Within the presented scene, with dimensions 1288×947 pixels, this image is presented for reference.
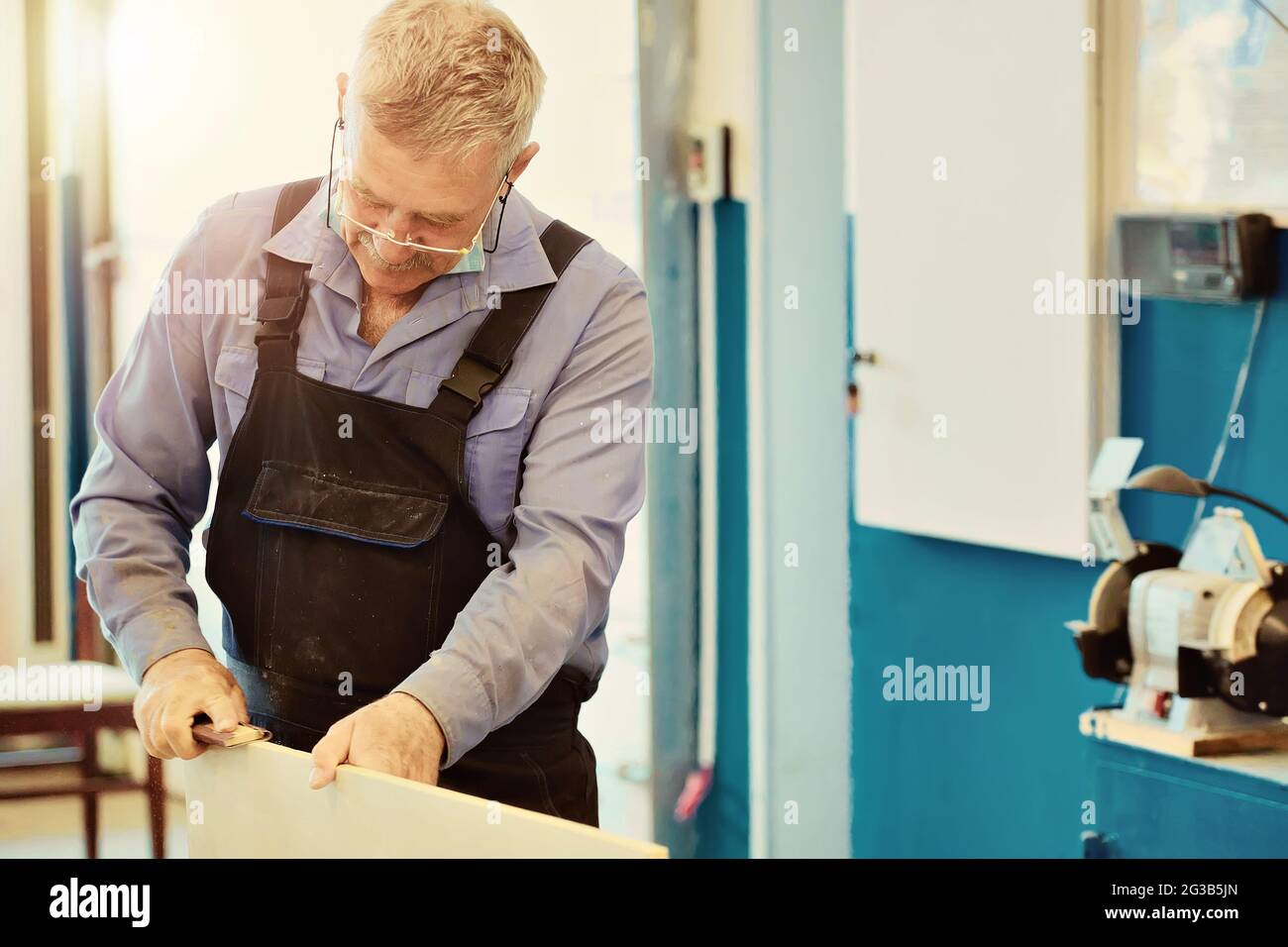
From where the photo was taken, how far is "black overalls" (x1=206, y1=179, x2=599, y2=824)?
65.3 inches

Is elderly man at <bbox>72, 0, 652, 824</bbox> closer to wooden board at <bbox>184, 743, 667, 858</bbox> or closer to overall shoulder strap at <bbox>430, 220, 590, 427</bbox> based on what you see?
overall shoulder strap at <bbox>430, 220, 590, 427</bbox>

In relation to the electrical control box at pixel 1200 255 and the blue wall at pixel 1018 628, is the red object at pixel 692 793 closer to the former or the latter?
the blue wall at pixel 1018 628

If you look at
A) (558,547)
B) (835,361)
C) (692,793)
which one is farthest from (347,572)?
(692,793)

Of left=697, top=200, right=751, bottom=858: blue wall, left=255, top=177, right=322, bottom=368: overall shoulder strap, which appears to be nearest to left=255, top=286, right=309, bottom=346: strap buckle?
left=255, top=177, right=322, bottom=368: overall shoulder strap

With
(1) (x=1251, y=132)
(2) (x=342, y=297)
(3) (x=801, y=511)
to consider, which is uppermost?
(1) (x=1251, y=132)

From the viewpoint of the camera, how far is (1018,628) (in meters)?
2.89

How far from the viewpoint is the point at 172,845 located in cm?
342

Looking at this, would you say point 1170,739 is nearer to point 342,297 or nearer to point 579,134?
point 342,297

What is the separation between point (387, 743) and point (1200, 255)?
166 centimetres

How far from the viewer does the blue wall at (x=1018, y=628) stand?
Answer: 242 centimetres

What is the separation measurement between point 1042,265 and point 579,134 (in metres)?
1.15

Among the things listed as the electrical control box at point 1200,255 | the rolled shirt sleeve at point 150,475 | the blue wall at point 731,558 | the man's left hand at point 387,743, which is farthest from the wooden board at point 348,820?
the blue wall at point 731,558

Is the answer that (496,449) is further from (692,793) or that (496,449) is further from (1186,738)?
(692,793)
